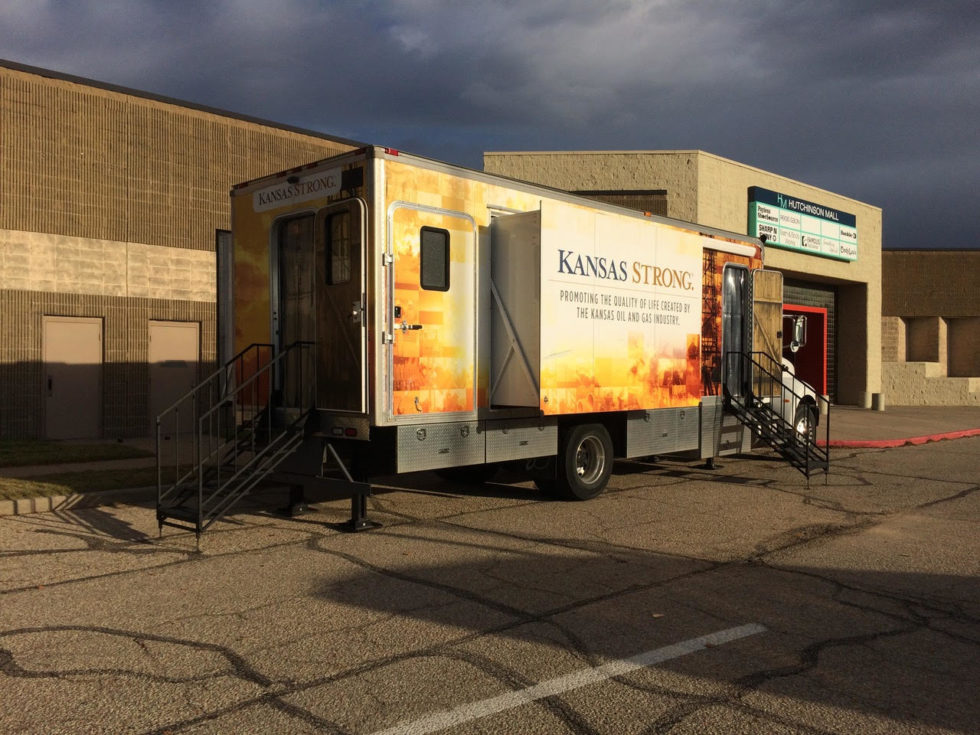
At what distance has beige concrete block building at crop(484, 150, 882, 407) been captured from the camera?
20906 mm

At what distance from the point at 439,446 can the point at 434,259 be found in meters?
1.79

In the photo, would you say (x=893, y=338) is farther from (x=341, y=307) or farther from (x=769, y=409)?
(x=341, y=307)

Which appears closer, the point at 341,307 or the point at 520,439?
the point at 341,307

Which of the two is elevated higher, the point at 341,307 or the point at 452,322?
the point at 341,307

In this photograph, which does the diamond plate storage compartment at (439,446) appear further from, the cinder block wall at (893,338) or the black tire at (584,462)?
the cinder block wall at (893,338)

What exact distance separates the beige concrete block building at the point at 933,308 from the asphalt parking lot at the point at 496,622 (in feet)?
90.2

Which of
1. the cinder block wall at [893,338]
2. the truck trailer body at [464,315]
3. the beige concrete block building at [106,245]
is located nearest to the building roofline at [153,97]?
the beige concrete block building at [106,245]

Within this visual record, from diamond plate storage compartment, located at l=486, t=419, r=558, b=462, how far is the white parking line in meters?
4.02

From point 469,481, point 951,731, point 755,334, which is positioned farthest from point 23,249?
point 951,731

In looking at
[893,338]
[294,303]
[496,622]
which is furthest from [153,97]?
[893,338]

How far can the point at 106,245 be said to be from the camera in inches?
611

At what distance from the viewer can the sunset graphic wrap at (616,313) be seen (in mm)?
8953

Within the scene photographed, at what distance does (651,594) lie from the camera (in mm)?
5961

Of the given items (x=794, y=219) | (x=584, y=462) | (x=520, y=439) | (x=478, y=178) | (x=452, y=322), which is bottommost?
(x=584, y=462)
